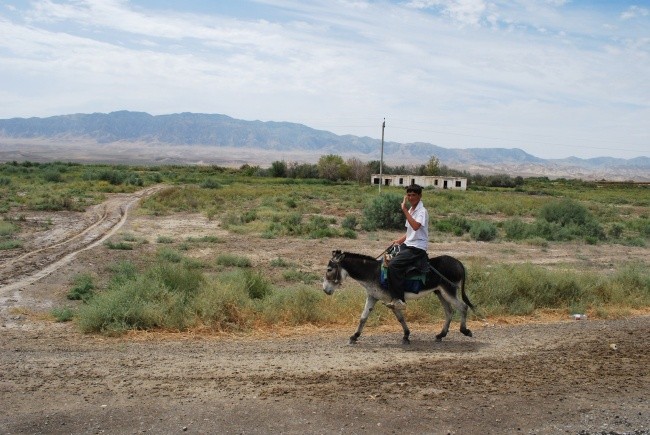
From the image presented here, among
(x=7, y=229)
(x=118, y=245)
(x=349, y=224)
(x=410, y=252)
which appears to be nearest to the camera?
(x=410, y=252)

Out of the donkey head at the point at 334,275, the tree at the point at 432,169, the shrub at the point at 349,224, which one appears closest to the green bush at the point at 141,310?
the donkey head at the point at 334,275

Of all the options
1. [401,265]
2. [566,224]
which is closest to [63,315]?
[401,265]

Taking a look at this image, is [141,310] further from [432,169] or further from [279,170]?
[432,169]

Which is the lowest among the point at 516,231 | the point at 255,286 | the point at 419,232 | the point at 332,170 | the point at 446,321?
the point at 516,231

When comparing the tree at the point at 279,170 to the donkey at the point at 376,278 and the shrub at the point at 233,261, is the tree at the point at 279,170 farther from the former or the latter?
the donkey at the point at 376,278

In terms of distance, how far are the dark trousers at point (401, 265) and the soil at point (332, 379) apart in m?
0.91

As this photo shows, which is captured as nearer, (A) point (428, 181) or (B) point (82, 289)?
(B) point (82, 289)

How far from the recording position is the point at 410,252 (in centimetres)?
912

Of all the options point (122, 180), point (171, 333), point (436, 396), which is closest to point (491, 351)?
point (436, 396)

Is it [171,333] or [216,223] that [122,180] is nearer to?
[216,223]

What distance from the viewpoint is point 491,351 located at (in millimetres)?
8969

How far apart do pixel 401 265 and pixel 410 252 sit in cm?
23

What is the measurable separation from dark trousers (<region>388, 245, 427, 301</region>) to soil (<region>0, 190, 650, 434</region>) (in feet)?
3.00

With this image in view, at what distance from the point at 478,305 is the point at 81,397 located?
8031 mm
